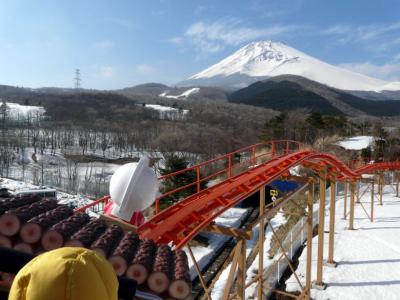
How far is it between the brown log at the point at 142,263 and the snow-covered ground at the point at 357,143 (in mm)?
41139

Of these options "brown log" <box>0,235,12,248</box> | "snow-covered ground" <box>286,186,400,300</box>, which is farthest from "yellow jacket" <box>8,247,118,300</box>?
"snow-covered ground" <box>286,186,400,300</box>

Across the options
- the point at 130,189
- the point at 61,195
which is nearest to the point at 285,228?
the point at 130,189

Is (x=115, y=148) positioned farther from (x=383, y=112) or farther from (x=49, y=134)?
(x=383, y=112)

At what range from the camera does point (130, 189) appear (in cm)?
578

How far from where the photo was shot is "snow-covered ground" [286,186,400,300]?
35.1 feet

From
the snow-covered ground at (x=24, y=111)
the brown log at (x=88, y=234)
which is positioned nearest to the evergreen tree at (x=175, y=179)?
the brown log at (x=88, y=234)

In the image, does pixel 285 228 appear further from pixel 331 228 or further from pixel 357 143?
pixel 357 143

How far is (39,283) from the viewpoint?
1438 mm

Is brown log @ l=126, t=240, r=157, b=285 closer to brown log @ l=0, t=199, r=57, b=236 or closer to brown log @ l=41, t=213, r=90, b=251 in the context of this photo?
brown log @ l=41, t=213, r=90, b=251

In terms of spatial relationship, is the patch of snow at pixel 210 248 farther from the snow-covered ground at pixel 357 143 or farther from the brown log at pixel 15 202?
the snow-covered ground at pixel 357 143

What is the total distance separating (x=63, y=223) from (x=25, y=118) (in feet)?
318

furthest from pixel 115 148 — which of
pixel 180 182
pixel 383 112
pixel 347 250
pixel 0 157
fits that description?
pixel 383 112

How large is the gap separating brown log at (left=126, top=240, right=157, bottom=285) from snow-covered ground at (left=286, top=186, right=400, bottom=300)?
721 centimetres

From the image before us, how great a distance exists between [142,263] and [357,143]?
44.6 metres
